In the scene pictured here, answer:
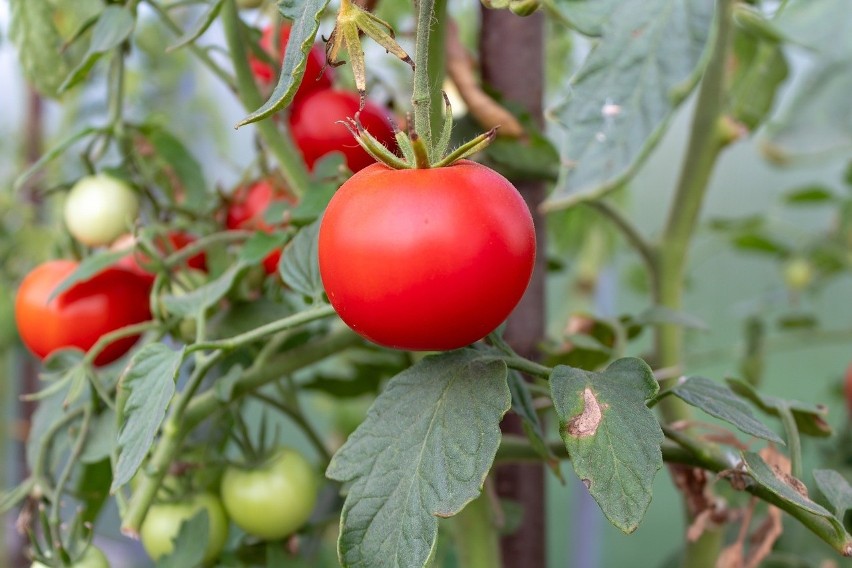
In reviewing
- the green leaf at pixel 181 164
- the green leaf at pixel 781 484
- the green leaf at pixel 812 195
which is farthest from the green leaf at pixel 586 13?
the green leaf at pixel 812 195

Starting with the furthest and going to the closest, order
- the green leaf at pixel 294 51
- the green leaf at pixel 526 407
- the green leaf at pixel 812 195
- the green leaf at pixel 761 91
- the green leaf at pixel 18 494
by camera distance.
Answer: the green leaf at pixel 812 195 < the green leaf at pixel 761 91 < the green leaf at pixel 18 494 < the green leaf at pixel 526 407 < the green leaf at pixel 294 51

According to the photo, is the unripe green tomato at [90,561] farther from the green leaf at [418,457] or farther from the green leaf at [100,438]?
the green leaf at [418,457]

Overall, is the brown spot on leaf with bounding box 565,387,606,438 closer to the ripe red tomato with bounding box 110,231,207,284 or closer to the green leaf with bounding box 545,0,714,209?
the green leaf with bounding box 545,0,714,209

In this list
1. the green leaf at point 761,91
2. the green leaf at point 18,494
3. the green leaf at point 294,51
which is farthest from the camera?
the green leaf at point 761,91

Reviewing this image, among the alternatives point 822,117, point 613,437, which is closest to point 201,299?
point 613,437

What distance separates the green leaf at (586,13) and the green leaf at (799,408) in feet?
Result: 0.66

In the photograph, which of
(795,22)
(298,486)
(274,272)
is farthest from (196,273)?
(795,22)

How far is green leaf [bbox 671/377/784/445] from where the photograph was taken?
0.33 m

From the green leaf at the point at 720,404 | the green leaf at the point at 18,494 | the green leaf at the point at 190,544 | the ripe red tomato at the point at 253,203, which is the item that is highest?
the green leaf at the point at 720,404

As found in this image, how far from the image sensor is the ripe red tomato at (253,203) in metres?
0.58

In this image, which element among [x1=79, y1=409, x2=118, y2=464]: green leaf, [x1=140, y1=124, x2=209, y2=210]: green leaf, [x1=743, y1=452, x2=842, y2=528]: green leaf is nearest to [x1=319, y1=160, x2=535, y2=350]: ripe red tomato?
[x1=743, y1=452, x2=842, y2=528]: green leaf

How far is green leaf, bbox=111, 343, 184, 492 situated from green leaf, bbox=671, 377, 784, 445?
226 millimetres

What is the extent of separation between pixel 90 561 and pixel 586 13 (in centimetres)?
41

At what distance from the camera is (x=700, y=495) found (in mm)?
499
